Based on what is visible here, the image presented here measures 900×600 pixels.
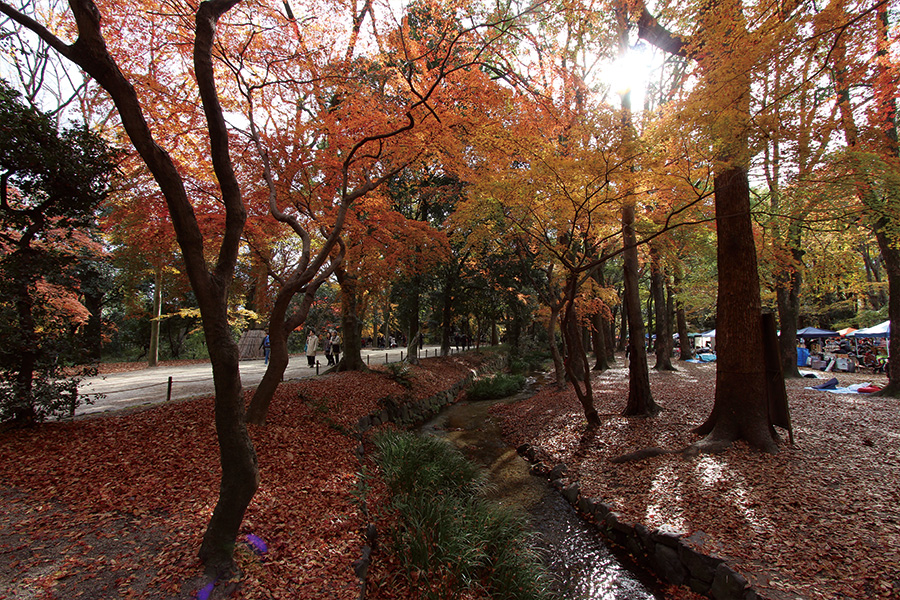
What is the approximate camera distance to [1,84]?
470cm

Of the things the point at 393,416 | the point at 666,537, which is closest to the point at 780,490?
the point at 666,537

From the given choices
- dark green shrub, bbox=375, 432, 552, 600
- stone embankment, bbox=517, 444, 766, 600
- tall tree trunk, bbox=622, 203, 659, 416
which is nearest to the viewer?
stone embankment, bbox=517, 444, 766, 600

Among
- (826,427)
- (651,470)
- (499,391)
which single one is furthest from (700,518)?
(499,391)

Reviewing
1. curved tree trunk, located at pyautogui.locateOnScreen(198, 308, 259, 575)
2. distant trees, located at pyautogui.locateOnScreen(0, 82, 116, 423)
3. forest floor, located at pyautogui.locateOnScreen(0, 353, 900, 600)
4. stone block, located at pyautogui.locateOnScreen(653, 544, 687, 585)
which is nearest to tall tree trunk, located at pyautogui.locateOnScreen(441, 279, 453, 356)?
forest floor, located at pyautogui.locateOnScreen(0, 353, 900, 600)

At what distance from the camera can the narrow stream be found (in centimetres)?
392

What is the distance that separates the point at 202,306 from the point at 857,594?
17.9 feet

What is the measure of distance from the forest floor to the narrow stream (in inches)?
17.9

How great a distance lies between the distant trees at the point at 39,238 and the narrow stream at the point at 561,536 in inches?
262

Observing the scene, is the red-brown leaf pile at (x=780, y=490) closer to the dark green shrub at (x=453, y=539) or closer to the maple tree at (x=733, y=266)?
the maple tree at (x=733, y=266)

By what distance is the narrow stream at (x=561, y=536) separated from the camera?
12.8 ft

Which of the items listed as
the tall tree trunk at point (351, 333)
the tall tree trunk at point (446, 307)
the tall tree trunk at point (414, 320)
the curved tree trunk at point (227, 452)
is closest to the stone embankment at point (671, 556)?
the curved tree trunk at point (227, 452)

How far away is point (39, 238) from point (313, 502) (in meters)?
5.56

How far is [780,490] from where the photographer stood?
4328mm

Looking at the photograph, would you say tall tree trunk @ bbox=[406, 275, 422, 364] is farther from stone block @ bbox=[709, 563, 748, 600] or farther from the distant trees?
stone block @ bbox=[709, 563, 748, 600]
